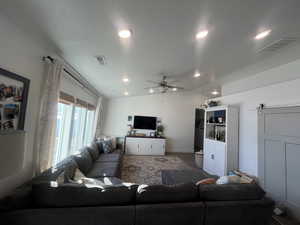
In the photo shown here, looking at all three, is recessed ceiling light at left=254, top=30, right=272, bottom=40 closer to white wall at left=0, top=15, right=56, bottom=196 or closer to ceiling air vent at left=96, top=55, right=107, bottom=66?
ceiling air vent at left=96, top=55, right=107, bottom=66

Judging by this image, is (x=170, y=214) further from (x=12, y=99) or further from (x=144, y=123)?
(x=144, y=123)

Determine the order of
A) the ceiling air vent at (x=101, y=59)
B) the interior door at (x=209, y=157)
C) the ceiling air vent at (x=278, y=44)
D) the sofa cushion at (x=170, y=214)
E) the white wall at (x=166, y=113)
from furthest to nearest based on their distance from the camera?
1. the white wall at (x=166, y=113)
2. the interior door at (x=209, y=157)
3. the ceiling air vent at (x=101, y=59)
4. the ceiling air vent at (x=278, y=44)
5. the sofa cushion at (x=170, y=214)

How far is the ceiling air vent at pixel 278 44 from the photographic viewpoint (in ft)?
6.41

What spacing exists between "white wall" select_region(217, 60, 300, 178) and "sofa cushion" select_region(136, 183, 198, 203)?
7.96ft

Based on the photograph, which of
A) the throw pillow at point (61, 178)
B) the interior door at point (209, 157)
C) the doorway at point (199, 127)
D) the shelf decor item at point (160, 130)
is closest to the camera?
the throw pillow at point (61, 178)

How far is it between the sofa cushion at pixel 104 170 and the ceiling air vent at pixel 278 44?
11.5 ft

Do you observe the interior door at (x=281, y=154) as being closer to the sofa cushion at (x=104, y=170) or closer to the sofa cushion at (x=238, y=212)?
the sofa cushion at (x=238, y=212)

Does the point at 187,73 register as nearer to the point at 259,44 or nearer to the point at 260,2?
the point at 259,44

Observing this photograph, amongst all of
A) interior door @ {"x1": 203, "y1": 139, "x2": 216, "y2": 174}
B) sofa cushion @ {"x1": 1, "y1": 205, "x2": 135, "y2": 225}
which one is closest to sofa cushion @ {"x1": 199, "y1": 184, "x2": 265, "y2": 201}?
sofa cushion @ {"x1": 1, "y1": 205, "x2": 135, "y2": 225}

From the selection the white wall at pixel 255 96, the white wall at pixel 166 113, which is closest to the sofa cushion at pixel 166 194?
the white wall at pixel 255 96

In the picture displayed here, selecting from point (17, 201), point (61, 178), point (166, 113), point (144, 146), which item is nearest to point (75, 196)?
point (17, 201)

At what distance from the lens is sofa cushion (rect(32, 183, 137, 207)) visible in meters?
1.19

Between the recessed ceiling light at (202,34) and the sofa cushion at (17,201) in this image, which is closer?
the sofa cushion at (17,201)

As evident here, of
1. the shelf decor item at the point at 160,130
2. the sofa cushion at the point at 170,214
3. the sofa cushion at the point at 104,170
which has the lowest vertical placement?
the sofa cushion at the point at 104,170
